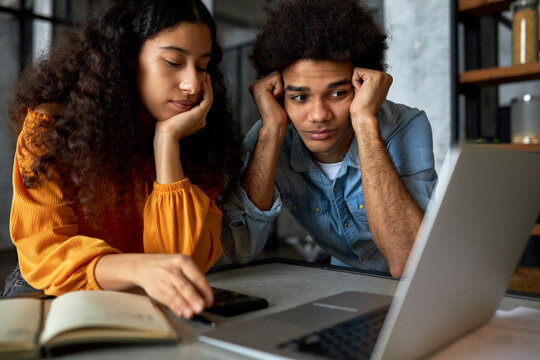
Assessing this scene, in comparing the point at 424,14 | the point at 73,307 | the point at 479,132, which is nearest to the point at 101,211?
the point at 73,307

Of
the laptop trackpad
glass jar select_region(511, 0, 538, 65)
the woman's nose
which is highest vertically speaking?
glass jar select_region(511, 0, 538, 65)

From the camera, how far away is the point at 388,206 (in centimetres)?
118

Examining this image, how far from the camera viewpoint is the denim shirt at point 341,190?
4.06ft

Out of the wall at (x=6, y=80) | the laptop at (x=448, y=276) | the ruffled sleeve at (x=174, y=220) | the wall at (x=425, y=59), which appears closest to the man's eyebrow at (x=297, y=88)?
the ruffled sleeve at (x=174, y=220)

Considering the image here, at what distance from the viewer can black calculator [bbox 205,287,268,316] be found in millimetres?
653

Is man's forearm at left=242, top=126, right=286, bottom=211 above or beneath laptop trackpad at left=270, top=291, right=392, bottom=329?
above

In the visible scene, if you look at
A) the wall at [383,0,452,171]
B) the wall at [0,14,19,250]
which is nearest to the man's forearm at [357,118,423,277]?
the wall at [383,0,452,171]

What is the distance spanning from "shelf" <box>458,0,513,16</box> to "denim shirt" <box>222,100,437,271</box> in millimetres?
890

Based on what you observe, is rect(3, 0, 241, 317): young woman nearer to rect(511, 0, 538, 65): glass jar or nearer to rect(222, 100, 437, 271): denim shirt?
rect(222, 100, 437, 271): denim shirt

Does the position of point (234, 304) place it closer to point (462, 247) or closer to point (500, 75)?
point (462, 247)

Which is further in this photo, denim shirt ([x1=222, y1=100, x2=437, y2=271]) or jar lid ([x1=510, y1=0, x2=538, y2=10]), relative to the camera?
jar lid ([x1=510, y1=0, x2=538, y2=10])

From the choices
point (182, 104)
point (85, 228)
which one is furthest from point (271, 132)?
point (85, 228)

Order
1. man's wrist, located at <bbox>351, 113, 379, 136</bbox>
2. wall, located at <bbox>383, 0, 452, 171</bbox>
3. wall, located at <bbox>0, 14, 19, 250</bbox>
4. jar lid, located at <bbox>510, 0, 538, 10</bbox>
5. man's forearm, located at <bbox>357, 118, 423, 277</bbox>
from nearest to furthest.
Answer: man's forearm, located at <bbox>357, 118, 423, 277</bbox>
man's wrist, located at <bbox>351, 113, 379, 136</bbox>
jar lid, located at <bbox>510, 0, 538, 10</bbox>
wall, located at <bbox>383, 0, 452, 171</bbox>
wall, located at <bbox>0, 14, 19, 250</bbox>

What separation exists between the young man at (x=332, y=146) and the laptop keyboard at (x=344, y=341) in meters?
0.59
